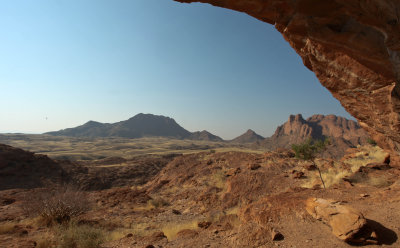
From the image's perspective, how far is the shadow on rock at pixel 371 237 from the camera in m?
5.24

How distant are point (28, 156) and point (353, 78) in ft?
140

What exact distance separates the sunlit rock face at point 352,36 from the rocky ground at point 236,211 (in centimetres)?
421

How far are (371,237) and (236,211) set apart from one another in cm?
723

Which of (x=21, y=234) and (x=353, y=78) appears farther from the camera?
(x=21, y=234)

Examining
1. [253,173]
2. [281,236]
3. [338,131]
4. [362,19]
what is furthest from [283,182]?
[338,131]

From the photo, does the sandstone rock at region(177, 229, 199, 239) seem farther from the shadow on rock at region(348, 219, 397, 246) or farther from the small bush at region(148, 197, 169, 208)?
the small bush at region(148, 197, 169, 208)

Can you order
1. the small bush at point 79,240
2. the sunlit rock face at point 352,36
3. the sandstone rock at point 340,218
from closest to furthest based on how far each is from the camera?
the sunlit rock face at point 352,36
the sandstone rock at point 340,218
the small bush at point 79,240

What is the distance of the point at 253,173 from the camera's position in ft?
55.9

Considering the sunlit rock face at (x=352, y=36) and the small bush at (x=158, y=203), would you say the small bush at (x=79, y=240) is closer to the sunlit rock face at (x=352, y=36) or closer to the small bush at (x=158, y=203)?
the small bush at (x=158, y=203)

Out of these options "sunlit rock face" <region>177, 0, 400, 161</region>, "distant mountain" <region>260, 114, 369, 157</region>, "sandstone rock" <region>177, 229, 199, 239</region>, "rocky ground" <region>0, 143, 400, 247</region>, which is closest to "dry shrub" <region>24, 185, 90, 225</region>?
"rocky ground" <region>0, 143, 400, 247</region>

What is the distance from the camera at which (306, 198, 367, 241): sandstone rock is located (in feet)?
17.7

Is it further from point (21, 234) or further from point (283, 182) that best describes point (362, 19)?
point (21, 234)

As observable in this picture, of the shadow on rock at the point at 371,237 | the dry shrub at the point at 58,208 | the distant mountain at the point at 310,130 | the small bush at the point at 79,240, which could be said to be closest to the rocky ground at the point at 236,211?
the shadow on rock at the point at 371,237

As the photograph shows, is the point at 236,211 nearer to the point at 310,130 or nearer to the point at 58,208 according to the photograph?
the point at 58,208
